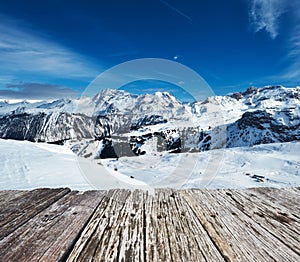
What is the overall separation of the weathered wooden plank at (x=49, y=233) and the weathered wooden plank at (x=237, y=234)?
94 cm

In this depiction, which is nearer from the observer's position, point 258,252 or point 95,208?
point 258,252

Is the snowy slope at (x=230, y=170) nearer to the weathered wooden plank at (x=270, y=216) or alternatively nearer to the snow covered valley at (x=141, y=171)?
the snow covered valley at (x=141, y=171)

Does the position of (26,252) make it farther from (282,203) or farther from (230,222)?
(282,203)

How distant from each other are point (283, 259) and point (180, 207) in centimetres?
90

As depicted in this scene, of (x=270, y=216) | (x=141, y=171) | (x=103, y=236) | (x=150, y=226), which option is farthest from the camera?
(x=141, y=171)

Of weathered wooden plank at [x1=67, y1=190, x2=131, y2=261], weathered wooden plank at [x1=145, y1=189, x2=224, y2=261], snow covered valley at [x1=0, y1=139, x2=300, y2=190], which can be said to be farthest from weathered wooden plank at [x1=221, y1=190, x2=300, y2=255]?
snow covered valley at [x1=0, y1=139, x2=300, y2=190]

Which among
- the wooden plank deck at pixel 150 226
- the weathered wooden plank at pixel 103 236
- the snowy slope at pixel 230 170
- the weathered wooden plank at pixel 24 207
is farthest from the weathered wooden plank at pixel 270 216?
the snowy slope at pixel 230 170

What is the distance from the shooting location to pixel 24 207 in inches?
76.2

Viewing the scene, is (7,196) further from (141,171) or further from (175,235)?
(141,171)

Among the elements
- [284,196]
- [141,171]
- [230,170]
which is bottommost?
[141,171]

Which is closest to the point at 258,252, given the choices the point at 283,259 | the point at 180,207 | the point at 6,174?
the point at 283,259

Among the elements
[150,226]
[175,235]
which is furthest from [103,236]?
[175,235]

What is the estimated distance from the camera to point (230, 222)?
1646mm

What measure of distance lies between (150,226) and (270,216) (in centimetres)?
101
